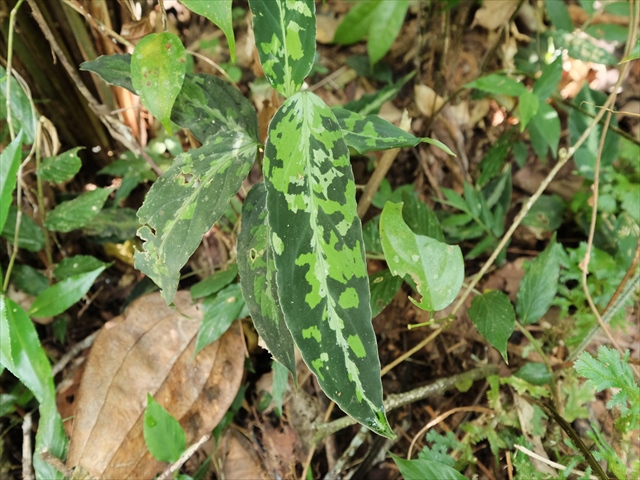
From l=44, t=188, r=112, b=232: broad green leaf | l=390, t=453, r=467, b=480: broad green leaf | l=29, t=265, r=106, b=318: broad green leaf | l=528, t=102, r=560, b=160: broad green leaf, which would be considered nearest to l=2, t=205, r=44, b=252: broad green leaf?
l=44, t=188, r=112, b=232: broad green leaf

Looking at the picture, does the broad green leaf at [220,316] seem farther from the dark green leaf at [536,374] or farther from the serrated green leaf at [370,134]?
the dark green leaf at [536,374]

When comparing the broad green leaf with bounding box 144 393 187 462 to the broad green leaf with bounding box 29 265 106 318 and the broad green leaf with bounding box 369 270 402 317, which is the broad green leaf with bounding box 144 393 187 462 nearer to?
the broad green leaf with bounding box 29 265 106 318

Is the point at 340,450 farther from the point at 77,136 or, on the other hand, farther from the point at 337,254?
the point at 77,136

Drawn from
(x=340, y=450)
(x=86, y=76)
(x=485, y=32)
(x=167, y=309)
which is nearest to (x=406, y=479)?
(x=340, y=450)

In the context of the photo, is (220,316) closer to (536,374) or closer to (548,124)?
(536,374)

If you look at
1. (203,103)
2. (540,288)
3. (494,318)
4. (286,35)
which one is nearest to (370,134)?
(286,35)

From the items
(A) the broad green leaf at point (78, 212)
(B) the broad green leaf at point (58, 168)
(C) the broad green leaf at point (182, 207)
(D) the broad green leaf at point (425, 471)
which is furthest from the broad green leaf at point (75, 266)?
(D) the broad green leaf at point (425, 471)
